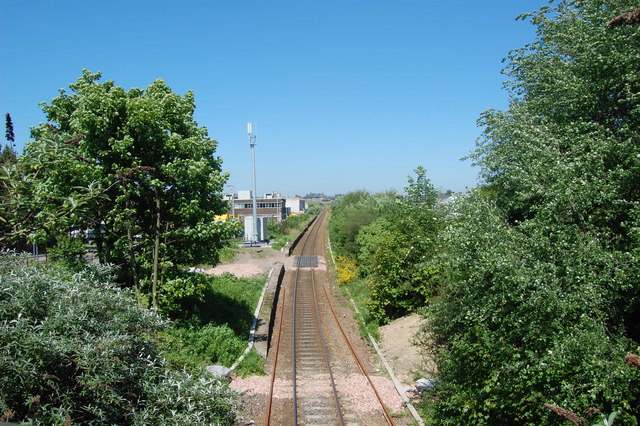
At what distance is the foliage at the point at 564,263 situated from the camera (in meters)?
6.95

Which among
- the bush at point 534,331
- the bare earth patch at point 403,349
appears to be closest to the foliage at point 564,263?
the bush at point 534,331

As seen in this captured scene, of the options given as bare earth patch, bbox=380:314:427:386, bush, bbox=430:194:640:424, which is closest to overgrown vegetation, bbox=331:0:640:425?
bush, bbox=430:194:640:424

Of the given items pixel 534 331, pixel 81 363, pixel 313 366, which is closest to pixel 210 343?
pixel 313 366

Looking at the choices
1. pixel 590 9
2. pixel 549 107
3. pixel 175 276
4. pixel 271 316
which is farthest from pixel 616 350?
pixel 271 316

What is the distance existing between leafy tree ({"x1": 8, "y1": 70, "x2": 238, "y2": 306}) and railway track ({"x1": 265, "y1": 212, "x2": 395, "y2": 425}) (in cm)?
483

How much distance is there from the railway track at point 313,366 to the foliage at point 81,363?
5.87m

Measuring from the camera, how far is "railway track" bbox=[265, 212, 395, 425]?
39.7 ft

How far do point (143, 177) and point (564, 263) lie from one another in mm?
11949

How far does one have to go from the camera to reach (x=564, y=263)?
24.7 ft

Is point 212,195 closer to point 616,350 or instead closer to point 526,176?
point 526,176

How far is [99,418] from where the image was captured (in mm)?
5438

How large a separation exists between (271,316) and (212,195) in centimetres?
798

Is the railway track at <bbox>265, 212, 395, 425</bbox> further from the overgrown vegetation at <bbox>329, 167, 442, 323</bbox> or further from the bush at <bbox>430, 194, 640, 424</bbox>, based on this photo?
the bush at <bbox>430, 194, 640, 424</bbox>

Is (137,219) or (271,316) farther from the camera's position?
(271,316)
